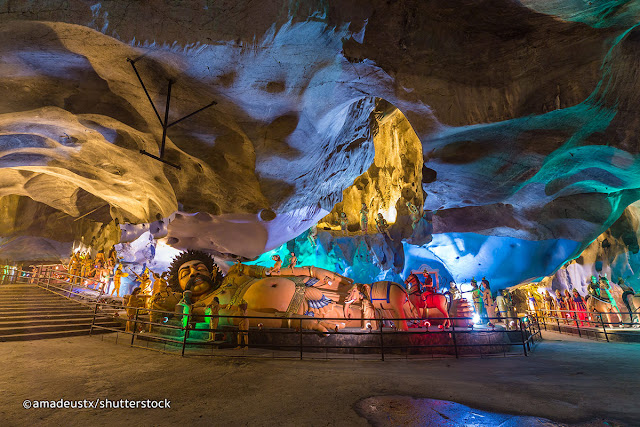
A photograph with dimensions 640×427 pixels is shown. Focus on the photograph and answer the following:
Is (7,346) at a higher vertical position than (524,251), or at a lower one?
lower

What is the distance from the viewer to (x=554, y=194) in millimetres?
10641

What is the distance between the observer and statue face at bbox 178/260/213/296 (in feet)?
33.0

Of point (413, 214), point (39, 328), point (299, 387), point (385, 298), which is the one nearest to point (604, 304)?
point (413, 214)

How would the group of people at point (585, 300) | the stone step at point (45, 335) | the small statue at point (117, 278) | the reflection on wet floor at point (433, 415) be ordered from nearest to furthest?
the reflection on wet floor at point (433, 415), the stone step at point (45, 335), the group of people at point (585, 300), the small statue at point (117, 278)

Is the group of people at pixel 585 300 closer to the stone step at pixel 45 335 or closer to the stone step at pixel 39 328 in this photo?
the stone step at pixel 45 335

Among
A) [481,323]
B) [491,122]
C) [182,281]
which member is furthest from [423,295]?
[182,281]

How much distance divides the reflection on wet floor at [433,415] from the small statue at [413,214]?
49.2ft

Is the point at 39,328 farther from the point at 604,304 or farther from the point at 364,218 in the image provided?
the point at 604,304

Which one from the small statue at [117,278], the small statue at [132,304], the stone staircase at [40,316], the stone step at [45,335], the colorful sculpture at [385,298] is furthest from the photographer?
the small statue at [117,278]

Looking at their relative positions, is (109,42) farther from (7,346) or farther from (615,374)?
(615,374)

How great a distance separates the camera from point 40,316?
907 cm

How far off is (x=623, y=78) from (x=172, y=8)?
31.1ft

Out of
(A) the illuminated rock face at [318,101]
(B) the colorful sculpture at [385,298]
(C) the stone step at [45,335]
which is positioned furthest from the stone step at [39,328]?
(B) the colorful sculpture at [385,298]

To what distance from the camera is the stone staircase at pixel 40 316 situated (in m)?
7.68
